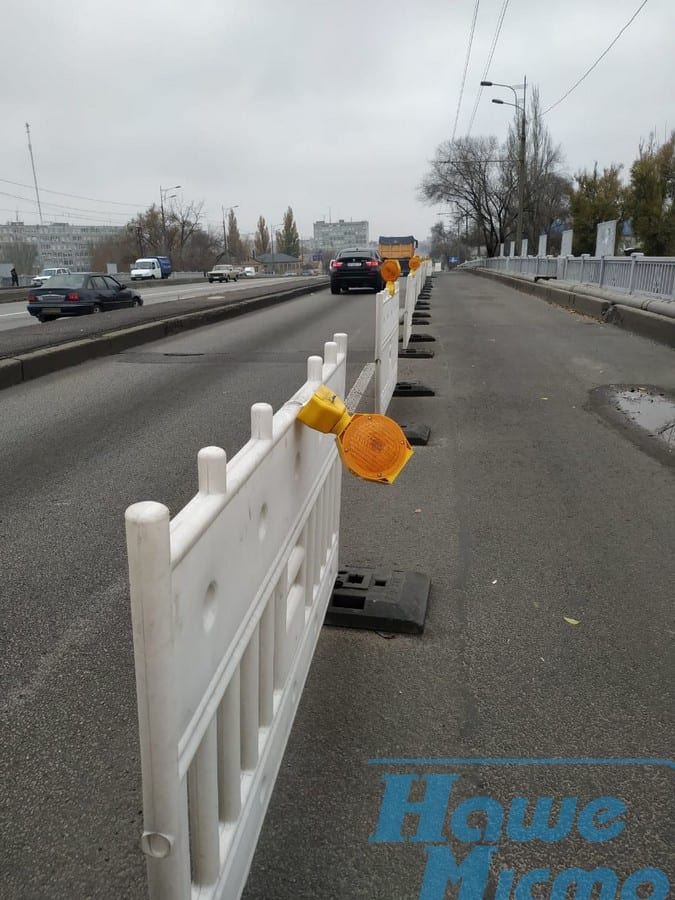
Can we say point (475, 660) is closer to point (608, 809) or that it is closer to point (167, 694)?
point (608, 809)

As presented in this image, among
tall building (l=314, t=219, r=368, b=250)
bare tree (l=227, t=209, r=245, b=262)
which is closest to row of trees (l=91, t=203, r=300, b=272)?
bare tree (l=227, t=209, r=245, b=262)

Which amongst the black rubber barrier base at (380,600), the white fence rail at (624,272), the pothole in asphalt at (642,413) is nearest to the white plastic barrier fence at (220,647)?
the black rubber barrier base at (380,600)

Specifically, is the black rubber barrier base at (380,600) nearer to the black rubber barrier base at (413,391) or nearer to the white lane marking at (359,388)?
the white lane marking at (359,388)

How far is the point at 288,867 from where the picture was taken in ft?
6.33

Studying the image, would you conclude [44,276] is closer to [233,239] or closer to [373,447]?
[373,447]

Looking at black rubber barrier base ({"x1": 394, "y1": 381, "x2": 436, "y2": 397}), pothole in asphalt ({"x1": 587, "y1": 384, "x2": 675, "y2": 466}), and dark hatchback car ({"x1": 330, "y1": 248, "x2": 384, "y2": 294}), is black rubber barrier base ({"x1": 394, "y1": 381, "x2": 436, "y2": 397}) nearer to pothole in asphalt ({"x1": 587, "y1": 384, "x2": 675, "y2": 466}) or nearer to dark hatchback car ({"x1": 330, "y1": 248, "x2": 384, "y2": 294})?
pothole in asphalt ({"x1": 587, "y1": 384, "x2": 675, "y2": 466})

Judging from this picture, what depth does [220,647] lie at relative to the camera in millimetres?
1467

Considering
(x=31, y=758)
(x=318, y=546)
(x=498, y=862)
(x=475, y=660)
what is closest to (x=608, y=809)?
(x=498, y=862)

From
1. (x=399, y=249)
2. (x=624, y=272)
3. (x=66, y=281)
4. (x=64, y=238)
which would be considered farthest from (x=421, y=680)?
(x=64, y=238)

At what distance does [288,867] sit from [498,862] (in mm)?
587

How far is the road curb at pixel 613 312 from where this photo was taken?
12.0 metres

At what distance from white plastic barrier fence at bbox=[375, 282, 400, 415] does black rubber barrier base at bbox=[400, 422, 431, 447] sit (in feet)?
0.97

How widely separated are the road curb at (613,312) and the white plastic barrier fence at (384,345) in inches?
261

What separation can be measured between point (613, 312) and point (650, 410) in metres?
8.62
